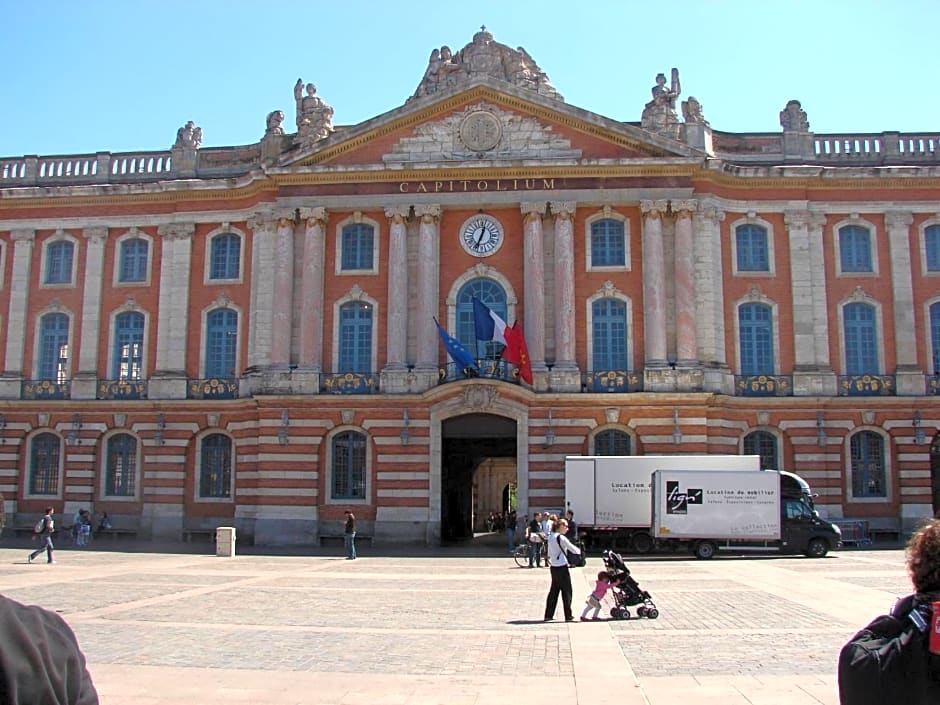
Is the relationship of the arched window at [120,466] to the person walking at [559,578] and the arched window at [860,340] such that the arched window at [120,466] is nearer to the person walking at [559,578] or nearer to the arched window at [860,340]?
the person walking at [559,578]

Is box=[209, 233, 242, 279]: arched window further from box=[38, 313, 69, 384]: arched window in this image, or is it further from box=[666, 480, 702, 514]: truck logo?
box=[666, 480, 702, 514]: truck logo

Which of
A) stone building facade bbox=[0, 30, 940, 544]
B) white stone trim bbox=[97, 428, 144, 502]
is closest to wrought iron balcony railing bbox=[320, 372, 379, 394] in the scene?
stone building facade bbox=[0, 30, 940, 544]

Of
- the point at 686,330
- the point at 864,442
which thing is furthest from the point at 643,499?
the point at 864,442

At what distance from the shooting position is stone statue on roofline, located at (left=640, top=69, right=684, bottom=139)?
126 ft

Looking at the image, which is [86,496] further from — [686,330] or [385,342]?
[686,330]

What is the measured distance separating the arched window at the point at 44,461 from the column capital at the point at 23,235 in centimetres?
861

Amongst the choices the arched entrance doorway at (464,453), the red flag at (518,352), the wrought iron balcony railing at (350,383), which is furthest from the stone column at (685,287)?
the wrought iron balcony railing at (350,383)

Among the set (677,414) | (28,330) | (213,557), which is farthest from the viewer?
(28,330)

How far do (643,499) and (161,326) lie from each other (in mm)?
21394

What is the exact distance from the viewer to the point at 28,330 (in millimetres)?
41531

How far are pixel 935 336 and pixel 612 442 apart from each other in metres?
13.9

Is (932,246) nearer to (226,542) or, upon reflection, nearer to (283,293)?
(283,293)

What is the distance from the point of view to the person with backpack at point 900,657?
412cm

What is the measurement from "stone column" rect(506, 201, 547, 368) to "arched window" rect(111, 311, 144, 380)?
52.4 feet
